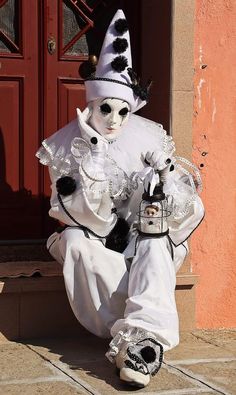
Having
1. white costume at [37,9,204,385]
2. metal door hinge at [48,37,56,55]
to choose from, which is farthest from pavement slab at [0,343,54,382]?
metal door hinge at [48,37,56,55]

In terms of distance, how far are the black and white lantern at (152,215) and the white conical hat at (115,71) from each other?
2.05 feet

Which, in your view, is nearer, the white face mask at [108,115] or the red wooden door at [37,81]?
the white face mask at [108,115]

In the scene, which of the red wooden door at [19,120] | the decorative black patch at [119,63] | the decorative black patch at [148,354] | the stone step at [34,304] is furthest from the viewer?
the red wooden door at [19,120]

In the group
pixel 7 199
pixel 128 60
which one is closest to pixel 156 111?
pixel 128 60

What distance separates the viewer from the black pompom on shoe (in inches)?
210

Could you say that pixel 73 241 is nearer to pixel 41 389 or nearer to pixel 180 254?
pixel 180 254

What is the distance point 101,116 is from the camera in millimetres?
5574

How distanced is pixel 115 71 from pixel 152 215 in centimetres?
87

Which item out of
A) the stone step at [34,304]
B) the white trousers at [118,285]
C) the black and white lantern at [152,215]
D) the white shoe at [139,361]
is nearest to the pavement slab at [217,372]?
the white trousers at [118,285]

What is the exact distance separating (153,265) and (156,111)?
1422 millimetres

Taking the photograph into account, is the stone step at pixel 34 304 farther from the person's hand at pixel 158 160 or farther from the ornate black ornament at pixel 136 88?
the ornate black ornament at pixel 136 88

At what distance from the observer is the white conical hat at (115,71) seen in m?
5.52

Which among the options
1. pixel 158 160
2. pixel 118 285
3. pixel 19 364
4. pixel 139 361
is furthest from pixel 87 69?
pixel 139 361

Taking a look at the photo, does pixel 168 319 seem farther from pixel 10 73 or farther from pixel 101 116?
pixel 10 73
